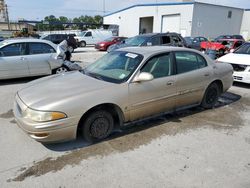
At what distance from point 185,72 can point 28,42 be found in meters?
5.53

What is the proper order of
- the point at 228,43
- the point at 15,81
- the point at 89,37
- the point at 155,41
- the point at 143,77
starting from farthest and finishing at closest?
the point at 89,37, the point at 228,43, the point at 155,41, the point at 15,81, the point at 143,77

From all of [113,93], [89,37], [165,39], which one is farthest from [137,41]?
[89,37]

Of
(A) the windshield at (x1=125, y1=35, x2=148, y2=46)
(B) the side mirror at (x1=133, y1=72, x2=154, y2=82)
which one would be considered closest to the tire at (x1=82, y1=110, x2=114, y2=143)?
(B) the side mirror at (x1=133, y1=72, x2=154, y2=82)

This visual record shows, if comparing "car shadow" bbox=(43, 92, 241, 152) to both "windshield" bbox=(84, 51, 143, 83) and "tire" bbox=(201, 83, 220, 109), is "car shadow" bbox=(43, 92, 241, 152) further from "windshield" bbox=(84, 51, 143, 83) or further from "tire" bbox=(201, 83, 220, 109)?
"windshield" bbox=(84, 51, 143, 83)

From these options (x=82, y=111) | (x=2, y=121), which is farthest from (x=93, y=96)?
(x=2, y=121)

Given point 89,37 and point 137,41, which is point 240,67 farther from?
point 89,37

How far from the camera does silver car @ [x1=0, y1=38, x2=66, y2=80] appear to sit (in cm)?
709

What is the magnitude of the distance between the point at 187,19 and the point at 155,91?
2573 cm

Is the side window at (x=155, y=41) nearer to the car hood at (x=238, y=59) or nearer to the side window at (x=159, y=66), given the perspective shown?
the car hood at (x=238, y=59)

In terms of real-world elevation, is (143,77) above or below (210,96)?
above

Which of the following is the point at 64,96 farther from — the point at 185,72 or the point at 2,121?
the point at 185,72

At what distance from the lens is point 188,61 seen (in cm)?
455

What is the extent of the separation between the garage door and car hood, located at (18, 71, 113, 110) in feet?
87.6

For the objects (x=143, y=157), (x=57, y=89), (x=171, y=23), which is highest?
(x=171, y=23)
